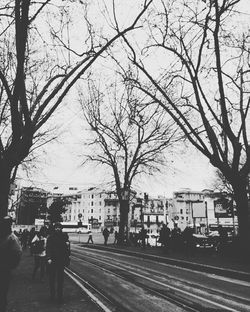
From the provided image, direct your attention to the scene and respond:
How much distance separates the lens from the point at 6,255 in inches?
212

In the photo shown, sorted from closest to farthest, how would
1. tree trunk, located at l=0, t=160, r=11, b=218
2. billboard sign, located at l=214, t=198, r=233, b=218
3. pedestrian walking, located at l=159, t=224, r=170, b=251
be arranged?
1. tree trunk, located at l=0, t=160, r=11, b=218
2. pedestrian walking, located at l=159, t=224, r=170, b=251
3. billboard sign, located at l=214, t=198, r=233, b=218

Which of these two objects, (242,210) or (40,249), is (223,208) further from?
(40,249)

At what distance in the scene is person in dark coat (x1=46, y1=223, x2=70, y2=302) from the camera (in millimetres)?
7953

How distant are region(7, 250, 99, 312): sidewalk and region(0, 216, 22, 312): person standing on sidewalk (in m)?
1.48

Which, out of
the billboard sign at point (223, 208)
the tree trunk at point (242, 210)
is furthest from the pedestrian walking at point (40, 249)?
the billboard sign at point (223, 208)

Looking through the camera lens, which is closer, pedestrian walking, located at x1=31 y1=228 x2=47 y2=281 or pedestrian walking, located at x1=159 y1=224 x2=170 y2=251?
pedestrian walking, located at x1=31 y1=228 x2=47 y2=281

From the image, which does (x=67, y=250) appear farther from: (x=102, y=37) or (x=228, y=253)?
(x=228, y=253)

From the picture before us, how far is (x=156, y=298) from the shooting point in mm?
7711

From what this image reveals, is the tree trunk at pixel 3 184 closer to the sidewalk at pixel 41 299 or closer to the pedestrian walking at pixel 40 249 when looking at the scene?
the pedestrian walking at pixel 40 249

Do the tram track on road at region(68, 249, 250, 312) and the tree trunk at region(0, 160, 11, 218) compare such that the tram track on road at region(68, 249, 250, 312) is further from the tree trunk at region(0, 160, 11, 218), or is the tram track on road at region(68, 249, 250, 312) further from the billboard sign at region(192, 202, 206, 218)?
the billboard sign at region(192, 202, 206, 218)

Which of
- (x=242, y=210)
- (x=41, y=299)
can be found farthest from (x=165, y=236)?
(x=41, y=299)

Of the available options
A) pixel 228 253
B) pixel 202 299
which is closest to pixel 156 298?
pixel 202 299

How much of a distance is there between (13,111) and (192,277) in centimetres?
807

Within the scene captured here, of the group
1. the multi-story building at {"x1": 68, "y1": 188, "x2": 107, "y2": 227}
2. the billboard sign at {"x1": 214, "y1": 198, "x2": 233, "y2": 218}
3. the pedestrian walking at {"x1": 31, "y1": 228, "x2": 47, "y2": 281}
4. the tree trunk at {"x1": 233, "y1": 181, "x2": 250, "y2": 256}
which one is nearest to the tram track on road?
the pedestrian walking at {"x1": 31, "y1": 228, "x2": 47, "y2": 281}
